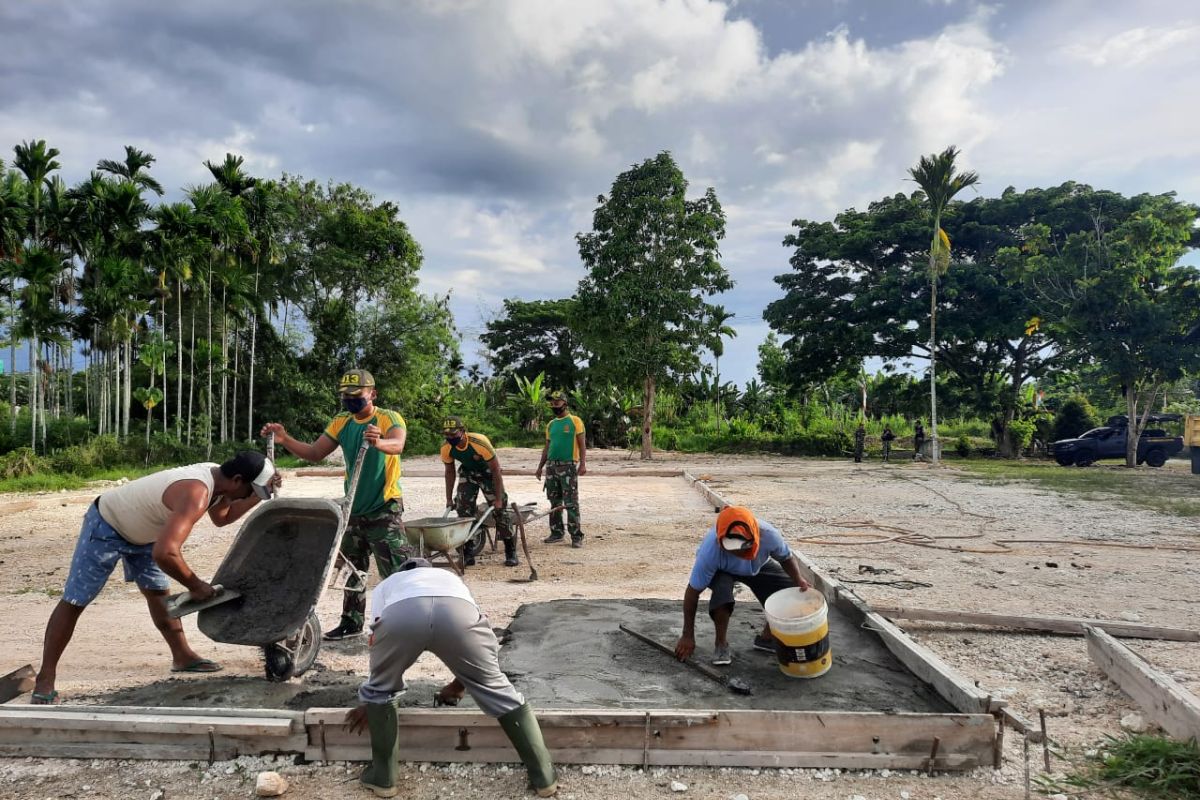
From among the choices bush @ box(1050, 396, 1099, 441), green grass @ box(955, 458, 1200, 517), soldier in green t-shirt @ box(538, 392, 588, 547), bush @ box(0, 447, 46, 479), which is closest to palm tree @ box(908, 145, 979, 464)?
green grass @ box(955, 458, 1200, 517)

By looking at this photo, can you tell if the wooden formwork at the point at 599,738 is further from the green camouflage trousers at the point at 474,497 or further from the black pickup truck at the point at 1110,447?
the black pickup truck at the point at 1110,447

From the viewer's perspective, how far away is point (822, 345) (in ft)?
90.2

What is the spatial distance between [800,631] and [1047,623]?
232 cm

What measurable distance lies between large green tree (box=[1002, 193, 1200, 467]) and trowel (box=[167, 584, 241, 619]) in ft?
77.2

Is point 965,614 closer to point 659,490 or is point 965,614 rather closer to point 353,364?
point 659,490

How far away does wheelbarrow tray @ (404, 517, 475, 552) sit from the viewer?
5.50m

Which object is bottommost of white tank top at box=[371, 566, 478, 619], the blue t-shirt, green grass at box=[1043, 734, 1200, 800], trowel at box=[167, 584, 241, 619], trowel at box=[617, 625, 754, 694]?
green grass at box=[1043, 734, 1200, 800]

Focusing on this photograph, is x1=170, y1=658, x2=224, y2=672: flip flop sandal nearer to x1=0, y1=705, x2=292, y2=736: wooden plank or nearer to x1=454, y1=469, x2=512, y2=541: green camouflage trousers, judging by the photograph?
x1=0, y1=705, x2=292, y2=736: wooden plank

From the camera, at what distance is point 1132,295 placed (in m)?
20.3

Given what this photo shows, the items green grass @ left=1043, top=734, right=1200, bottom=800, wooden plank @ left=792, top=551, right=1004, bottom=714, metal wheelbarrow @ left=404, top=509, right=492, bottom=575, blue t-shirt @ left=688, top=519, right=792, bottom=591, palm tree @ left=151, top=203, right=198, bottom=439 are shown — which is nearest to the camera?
green grass @ left=1043, top=734, right=1200, bottom=800

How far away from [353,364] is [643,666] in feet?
84.6

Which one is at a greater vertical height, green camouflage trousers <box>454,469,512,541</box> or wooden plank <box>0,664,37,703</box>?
green camouflage trousers <box>454,469,512,541</box>

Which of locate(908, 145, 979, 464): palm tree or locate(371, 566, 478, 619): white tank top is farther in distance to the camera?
locate(908, 145, 979, 464): palm tree

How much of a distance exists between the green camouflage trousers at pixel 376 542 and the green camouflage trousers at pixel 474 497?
247 centimetres
